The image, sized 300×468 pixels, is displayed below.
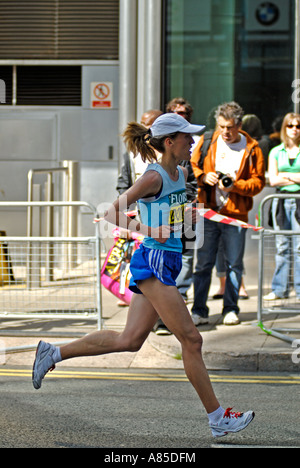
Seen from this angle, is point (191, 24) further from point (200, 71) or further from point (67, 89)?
point (67, 89)

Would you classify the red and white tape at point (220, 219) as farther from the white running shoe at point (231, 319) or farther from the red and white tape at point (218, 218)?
the white running shoe at point (231, 319)

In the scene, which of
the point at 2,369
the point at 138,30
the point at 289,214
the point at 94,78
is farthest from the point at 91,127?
the point at 2,369

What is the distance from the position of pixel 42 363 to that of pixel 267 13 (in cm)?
711

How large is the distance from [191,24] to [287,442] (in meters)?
7.45

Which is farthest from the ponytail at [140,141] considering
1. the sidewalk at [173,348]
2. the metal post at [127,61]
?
the metal post at [127,61]

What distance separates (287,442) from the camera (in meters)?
5.00

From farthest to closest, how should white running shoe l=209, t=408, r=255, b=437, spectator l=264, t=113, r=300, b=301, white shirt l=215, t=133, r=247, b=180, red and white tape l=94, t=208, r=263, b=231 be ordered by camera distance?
1. spectator l=264, t=113, r=300, b=301
2. white shirt l=215, t=133, r=247, b=180
3. red and white tape l=94, t=208, r=263, b=231
4. white running shoe l=209, t=408, r=255, b=437

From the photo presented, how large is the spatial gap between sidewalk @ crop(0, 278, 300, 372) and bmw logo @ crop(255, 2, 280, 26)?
4.34m

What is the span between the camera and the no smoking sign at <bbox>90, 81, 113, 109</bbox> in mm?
12070

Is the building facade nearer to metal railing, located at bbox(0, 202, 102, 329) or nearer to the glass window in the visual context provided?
the glass window

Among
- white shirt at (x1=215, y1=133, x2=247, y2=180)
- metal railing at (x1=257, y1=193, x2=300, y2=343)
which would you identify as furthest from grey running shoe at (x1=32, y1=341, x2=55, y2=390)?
white shirt at (x1=215, y1=133, x2=247, y2=180)

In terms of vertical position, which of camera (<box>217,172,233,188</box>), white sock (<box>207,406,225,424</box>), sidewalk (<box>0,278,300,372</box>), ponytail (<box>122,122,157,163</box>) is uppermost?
ponytail (<box>122,122,157,163</box>)

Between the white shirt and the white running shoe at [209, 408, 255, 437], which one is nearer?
the white running shoe at [209, 408, 255, 437]

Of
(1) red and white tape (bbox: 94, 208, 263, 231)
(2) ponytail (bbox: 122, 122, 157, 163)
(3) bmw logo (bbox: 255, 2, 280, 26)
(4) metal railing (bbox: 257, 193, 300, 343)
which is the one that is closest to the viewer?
(2) ponytail (bbox: 122, 122, 157, 163)
